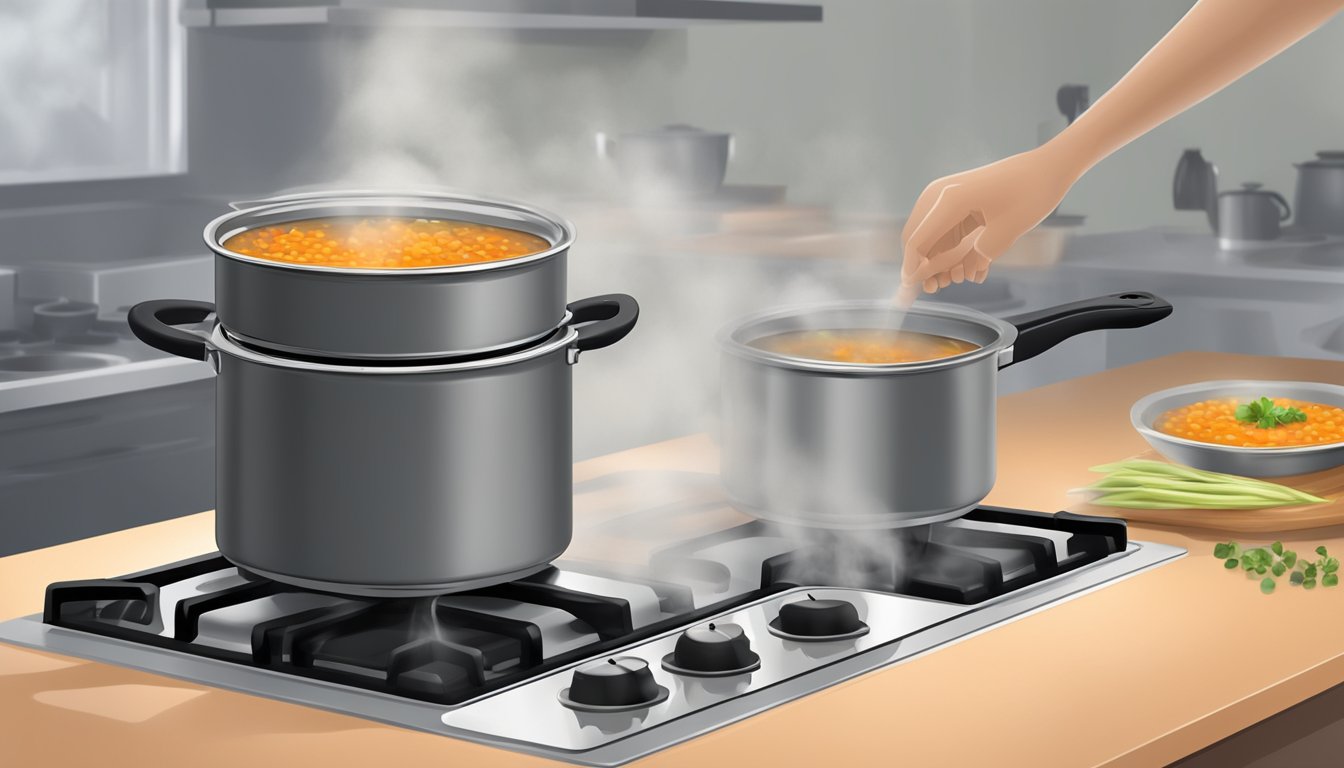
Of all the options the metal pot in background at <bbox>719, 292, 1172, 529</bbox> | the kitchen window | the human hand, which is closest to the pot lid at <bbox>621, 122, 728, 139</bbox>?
the kitchen window

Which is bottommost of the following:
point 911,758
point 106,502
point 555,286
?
point 106,502

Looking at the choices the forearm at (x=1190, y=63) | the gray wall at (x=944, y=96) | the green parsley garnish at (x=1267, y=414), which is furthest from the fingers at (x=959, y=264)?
the gray wall at (x=944, y=96)

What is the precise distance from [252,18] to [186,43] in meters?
0.10

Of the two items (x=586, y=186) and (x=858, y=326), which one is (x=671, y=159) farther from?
(x=858, y=326)

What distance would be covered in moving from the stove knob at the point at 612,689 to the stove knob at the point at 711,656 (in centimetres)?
5

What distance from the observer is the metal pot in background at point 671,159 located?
3.59 metres

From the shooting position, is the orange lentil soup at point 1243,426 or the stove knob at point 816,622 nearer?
the stove knob at point 816,622

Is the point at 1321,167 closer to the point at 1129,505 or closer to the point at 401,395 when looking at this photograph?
the point at 1129,505

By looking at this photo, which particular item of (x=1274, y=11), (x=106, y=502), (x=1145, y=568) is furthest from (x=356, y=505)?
(x=106, y=502)

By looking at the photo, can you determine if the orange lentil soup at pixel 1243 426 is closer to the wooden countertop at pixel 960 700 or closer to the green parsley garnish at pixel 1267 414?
the green parsley garnish at pixel 1267 414

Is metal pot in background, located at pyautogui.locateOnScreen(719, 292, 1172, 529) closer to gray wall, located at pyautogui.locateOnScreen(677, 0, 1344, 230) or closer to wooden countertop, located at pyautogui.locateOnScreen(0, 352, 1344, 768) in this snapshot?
wooden countertop, located at pyautogui.locateOnScreen(0, 352, 1344, 768)

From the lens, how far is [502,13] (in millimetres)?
2725

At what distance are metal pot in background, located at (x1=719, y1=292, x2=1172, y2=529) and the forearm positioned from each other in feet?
0.86

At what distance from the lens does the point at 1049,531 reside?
136 centimetres
